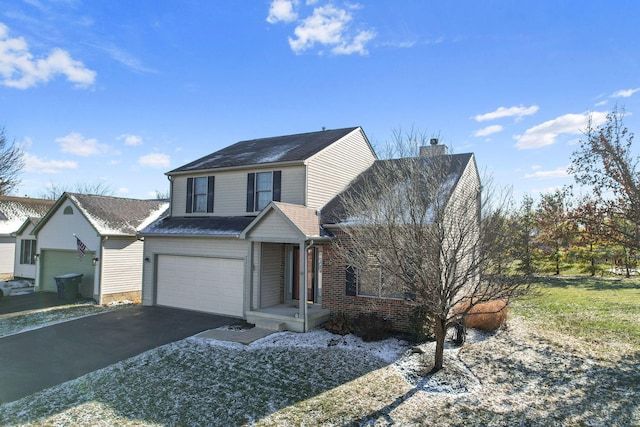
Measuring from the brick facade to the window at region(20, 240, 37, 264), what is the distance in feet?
66.0

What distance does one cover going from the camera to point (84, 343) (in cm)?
1074

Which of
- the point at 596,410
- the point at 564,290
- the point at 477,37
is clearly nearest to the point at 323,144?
the point at 477,37

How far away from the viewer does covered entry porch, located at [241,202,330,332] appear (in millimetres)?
11523

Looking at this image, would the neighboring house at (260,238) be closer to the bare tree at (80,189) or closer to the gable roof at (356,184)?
the gable roof at (356,184)

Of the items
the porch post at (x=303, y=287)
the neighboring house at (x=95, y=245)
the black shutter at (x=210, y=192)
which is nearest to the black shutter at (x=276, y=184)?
the black shutter at (x=210, y=192)

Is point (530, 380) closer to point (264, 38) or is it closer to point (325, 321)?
point (325, 321)

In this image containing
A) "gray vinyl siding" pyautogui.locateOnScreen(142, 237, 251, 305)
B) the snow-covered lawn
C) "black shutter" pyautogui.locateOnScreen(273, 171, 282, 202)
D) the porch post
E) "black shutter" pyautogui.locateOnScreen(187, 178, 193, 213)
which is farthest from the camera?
"black shutter" pyautogui.locateOnScreen(187, 178, 193, 213)

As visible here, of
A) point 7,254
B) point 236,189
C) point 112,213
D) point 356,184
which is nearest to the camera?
point 236,189

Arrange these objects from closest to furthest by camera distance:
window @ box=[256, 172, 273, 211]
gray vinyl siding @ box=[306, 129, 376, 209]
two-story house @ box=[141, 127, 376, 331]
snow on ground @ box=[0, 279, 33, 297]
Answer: two-story house @ box=[141, 127, 376, 331] < gray vinyl siding @ box=[306, 129, 376, 209] < window @ box=[256, 172, 273, 211] < snow on ground @ box=[0, 279, 33, 297]

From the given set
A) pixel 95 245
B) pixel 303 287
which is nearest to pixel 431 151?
pixel 303 287

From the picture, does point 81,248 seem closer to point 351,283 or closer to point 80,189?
point 351,283

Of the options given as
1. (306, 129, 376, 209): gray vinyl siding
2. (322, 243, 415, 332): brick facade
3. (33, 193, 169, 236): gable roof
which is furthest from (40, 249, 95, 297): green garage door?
(322, 243, 415, 332): brick facade

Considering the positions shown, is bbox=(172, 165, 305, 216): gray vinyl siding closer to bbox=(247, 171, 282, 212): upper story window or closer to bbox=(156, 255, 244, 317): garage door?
bbox=(247, 171, 282, 212): upper story window

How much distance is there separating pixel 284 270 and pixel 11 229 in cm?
2183
